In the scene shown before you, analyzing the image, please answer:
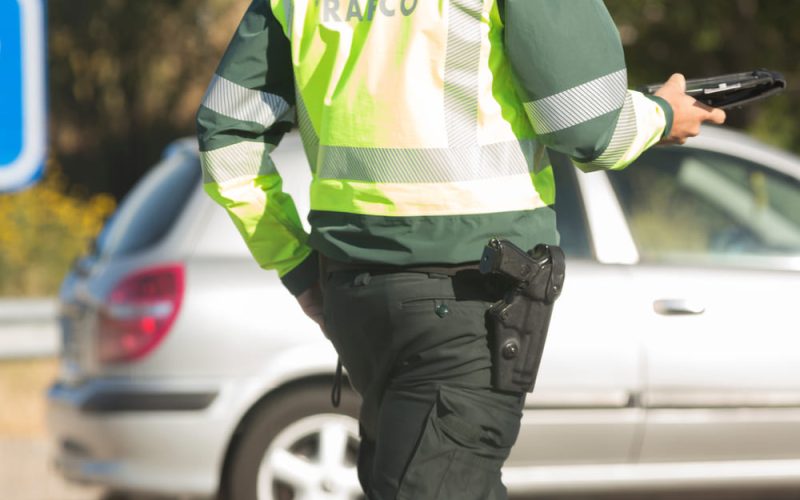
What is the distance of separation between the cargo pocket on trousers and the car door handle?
2.55m

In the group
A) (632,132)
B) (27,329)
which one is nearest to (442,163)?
(632,132)

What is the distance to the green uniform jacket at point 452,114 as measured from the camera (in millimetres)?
2383

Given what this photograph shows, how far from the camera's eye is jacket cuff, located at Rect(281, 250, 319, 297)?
9.22 feet

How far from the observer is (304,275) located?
2.81 m

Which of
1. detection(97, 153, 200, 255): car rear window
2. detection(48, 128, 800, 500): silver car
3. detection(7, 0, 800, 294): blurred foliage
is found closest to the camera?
detection(48, 128, 800, 500): silver car

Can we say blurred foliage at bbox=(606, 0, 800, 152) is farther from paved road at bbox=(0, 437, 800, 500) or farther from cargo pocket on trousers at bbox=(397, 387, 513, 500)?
cargo pocket on trousers at bbox=(397, 387, 513, 500)

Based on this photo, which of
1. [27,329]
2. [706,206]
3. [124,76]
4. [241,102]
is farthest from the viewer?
[124,76]

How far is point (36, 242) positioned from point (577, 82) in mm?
8144

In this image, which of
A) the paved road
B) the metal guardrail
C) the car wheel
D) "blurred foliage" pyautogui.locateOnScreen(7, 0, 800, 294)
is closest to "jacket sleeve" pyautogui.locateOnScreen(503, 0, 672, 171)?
the car wheel

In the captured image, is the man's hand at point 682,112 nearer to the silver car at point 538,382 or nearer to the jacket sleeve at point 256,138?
the jacket sleeve at point 256,138

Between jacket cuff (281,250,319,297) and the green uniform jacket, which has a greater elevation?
the green uniform jacket

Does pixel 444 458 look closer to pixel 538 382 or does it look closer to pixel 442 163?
pixel 442 163

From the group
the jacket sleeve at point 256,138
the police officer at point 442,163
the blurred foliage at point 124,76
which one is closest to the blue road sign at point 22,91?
the jacket sleeve at point 256,138

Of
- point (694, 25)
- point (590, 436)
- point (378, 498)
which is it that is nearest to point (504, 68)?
point (378, 498)
